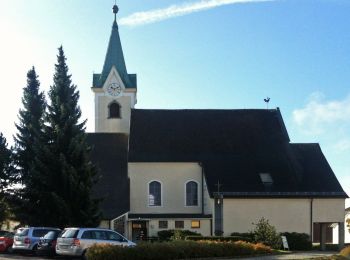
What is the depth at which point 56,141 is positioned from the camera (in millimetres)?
42312

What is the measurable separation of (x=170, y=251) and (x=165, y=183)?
2586cm

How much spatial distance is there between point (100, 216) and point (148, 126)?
1567 centimetres

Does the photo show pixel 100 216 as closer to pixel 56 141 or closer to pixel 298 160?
pixel 56 141

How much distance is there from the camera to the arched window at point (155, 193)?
2016 inches

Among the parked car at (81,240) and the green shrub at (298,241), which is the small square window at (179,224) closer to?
the green shrub at (298,241)

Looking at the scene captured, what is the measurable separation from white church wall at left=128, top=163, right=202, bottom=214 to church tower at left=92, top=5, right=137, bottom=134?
314 inches

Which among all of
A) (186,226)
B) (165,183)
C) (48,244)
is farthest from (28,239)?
(165,183)

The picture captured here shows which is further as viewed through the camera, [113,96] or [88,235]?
[113,96]

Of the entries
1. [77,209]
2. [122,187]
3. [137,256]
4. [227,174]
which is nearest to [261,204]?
[227,174]

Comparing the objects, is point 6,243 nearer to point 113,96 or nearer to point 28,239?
point 28,239

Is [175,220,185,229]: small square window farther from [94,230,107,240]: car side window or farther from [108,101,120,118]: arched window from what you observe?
[94,230,107,240]: car side window

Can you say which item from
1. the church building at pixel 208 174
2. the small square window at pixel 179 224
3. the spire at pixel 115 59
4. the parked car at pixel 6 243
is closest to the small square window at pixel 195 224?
the church building at pixel 208 174

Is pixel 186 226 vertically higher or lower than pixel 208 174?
lower

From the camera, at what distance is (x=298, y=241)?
148 feet
